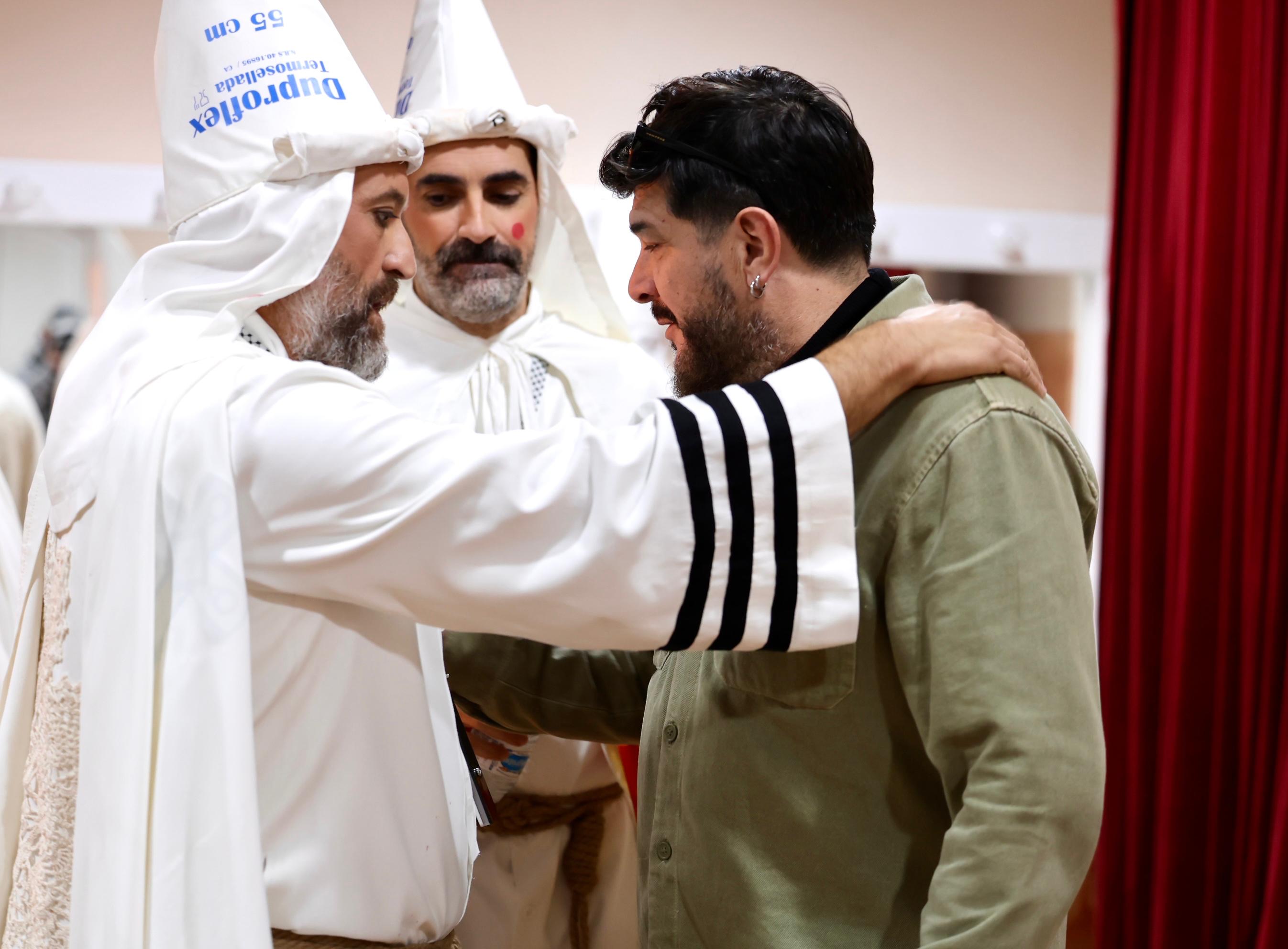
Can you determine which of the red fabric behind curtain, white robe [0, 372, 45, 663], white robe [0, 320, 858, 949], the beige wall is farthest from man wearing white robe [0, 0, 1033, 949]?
the beige wall

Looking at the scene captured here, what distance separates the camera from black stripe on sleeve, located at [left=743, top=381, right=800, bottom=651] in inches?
48.3

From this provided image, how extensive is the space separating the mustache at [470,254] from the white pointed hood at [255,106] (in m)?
0.86

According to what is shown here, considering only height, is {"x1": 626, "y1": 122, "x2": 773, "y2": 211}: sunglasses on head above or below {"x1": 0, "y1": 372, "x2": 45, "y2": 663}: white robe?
above

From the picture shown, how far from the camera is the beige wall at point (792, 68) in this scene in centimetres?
341

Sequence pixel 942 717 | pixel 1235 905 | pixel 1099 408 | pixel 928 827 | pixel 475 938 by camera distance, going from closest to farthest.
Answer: pixel 942 717
pixel 928 827
pixel 475 938
pixel 1235 905
pixel 1099 408

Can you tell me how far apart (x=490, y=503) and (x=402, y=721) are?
0.99 ft

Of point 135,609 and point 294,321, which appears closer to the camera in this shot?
point 135,609

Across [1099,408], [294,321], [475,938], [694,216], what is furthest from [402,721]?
[1099,408]

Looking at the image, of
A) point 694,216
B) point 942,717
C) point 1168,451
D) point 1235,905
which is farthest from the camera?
point 1168,451

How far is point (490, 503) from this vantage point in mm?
1231

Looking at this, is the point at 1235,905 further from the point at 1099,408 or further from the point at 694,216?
the point at 694,216

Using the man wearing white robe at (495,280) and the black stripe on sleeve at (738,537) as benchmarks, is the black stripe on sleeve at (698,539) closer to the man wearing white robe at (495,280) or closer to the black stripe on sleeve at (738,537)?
the black stripe on sleeve at (738,537)

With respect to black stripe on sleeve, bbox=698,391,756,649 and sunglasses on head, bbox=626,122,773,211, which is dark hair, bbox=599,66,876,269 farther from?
black stripe on sleeve, bbox=698,391,756,649

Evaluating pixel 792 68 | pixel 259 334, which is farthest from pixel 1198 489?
pixel 259 334
